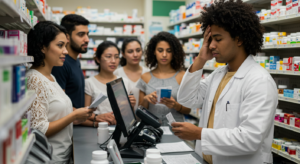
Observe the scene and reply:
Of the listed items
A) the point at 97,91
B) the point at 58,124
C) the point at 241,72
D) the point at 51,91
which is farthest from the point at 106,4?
the point at 241,72

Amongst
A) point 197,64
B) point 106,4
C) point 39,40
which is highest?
point 106,4

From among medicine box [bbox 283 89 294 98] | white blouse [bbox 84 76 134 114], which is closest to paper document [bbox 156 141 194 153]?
white blouse [bbox 84 76 134 114]

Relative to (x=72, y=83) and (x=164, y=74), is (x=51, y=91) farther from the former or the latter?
(x=164, y=74)

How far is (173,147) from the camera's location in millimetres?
1983

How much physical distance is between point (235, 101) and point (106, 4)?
6.91 meters

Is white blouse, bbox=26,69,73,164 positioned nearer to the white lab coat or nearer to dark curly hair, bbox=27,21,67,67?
dark curly hair, bbox=27,21,67,67

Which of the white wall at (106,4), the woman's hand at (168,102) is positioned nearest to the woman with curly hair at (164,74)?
the woman's hand at (168,102)

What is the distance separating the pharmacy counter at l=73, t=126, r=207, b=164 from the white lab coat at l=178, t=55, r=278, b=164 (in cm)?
30

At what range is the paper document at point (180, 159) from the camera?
1.67 metres

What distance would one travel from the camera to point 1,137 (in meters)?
0.62

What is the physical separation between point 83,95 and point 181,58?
129cm

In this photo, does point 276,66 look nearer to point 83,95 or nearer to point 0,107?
point 83,95

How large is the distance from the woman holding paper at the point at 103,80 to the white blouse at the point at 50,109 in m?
0.67

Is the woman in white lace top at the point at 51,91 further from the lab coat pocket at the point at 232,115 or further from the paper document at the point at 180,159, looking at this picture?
the lab coat pocket at the point at 232,115
